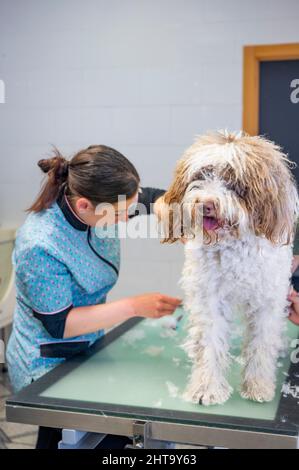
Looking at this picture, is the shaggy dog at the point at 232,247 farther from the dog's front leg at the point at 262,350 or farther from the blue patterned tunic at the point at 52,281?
the blue patterned tunic at the point at 52,281

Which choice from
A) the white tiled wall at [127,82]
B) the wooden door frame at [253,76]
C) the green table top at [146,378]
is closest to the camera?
the green table top at [146,378]

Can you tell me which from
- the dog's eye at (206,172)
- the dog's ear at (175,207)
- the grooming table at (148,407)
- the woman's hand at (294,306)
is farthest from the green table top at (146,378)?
the dog's eye at (206,172)

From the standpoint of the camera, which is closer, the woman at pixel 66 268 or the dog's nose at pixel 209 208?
the dog's nose at pixel 209 208

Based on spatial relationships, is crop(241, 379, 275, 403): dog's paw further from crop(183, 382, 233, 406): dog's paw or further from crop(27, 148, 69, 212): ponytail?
crop(27, 148, 69, 212): ponytail

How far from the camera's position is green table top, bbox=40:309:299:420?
43.8 inches

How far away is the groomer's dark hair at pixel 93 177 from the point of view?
1316 millimetres

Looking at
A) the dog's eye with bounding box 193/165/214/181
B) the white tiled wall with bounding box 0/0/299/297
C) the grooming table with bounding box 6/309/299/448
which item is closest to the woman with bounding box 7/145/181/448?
the grooming table with bounding box 6/309/299/448

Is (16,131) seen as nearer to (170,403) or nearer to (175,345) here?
(175,345)

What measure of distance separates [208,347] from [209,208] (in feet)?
1.10

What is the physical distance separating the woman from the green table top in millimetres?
100

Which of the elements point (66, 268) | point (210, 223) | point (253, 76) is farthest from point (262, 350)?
point (253, 76)

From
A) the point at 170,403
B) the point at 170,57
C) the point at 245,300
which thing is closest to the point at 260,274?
the point at 245,300

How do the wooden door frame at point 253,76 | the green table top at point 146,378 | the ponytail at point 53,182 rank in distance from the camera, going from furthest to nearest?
the wooden door frame at point 253,76 < the ponytail at point 53,182 < the green table top at point 146,378

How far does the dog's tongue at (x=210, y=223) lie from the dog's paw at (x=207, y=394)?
33cm
